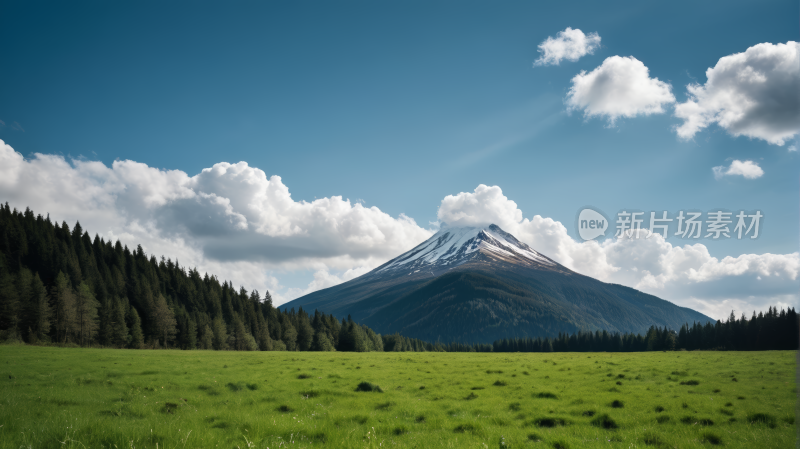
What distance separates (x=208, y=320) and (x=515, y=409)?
120 m

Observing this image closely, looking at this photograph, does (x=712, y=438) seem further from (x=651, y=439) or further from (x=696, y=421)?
(x=696, y=421)

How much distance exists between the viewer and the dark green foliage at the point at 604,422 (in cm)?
1453

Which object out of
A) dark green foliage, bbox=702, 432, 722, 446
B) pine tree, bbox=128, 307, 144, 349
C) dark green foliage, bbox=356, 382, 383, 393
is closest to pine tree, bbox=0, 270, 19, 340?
pine tree, bbox=128, 307, 144, 349

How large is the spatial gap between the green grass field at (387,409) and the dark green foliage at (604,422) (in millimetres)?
54

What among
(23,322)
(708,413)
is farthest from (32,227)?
(708,413)

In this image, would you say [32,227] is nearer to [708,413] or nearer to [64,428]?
[64,428]

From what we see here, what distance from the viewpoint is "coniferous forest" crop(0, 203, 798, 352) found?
7875 centimetres

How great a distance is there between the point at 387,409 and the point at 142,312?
376 ft

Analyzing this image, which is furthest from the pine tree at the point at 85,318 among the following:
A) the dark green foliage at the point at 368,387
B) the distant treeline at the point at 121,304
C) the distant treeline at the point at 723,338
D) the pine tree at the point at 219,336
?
the distant treeline at the point at 723,338

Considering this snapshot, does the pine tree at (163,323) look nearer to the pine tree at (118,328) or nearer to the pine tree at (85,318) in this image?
the pine tree at (118,328)

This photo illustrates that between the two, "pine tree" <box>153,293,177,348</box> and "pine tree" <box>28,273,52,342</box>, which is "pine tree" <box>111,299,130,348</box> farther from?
"pine tree" <box>28,273,52,342</box>

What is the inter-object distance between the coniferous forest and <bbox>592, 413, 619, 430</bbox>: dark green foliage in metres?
85.6

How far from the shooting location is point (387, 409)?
57.0 feet

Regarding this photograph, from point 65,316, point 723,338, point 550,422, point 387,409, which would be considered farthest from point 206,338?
point 723,338
